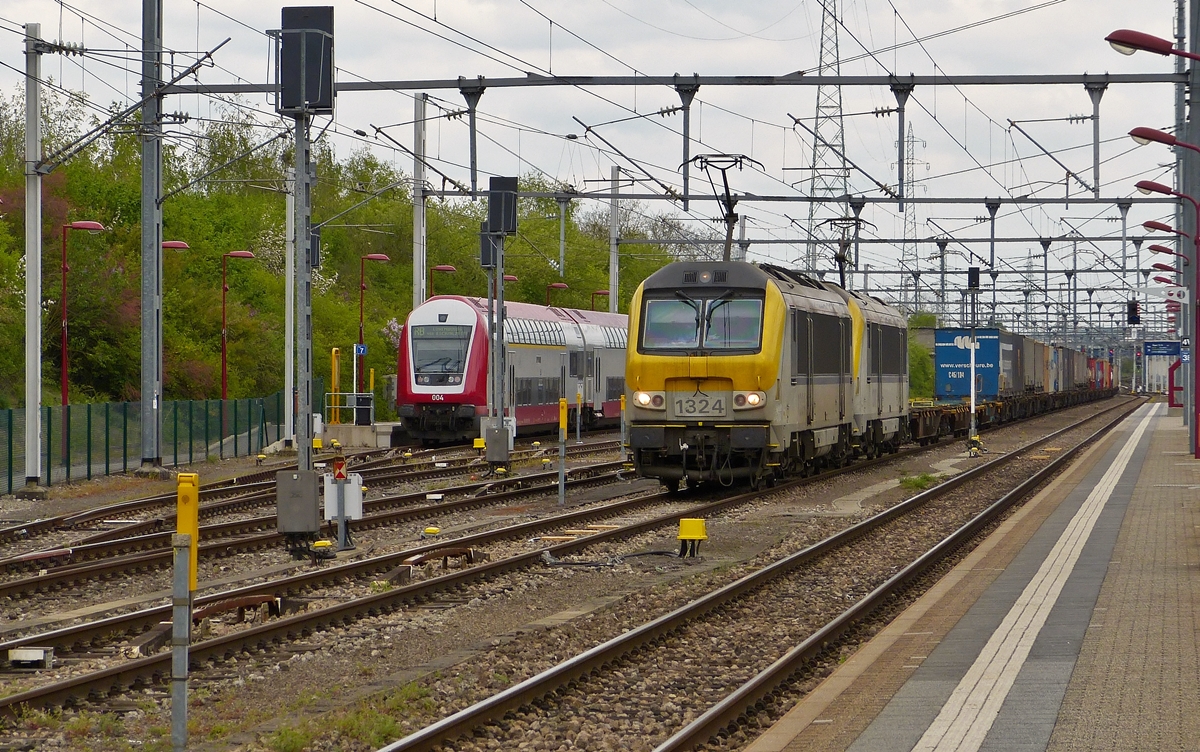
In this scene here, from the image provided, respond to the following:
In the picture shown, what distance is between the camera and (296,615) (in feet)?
41.7

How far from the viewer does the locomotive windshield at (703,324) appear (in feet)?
75.8

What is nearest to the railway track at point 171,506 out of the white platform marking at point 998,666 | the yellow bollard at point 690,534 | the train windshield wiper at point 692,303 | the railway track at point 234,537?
the railway track at point 234,537

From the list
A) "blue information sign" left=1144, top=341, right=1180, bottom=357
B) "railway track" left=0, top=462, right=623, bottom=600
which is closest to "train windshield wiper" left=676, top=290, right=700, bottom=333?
"railway track" left=0, top=462, right=623, bottom=600

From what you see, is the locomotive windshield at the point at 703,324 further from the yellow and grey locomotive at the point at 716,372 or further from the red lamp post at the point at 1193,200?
the red lamp post at the point at 1193,200

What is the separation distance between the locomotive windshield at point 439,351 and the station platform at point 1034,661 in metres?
21.3

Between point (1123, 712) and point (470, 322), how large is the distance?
98.5 feet

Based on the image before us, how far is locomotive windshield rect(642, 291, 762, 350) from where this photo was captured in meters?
23.1

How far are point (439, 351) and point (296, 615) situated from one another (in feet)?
82.9

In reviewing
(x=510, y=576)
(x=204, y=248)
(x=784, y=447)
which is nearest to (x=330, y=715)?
(x=510, y=576)

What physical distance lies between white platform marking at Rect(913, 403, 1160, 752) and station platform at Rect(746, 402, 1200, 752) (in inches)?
0.5

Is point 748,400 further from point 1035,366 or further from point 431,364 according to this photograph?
point 1035,366

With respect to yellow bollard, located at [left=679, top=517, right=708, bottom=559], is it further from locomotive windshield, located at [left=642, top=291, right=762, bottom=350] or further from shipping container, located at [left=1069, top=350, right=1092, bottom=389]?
shipping container, located at [left=1069, top=350, right=1092, bottom=389]

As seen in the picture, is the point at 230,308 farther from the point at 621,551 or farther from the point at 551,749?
the point at 551,749

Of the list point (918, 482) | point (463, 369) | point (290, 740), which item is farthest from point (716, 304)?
point (290, 740)
